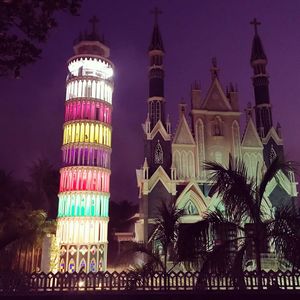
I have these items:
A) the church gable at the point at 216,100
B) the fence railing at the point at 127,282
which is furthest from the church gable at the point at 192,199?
the fence railing at the point at 127,282

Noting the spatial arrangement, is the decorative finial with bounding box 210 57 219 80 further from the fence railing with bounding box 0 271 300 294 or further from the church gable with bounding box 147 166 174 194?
the fence railing with bounding box 0 271 300 294

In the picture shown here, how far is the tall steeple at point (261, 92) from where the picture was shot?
37.0m

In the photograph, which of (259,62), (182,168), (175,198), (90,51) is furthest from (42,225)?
(259,62)

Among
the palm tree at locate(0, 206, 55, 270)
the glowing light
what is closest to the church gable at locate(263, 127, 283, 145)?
the glowing light

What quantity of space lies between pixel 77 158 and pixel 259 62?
2197 cm

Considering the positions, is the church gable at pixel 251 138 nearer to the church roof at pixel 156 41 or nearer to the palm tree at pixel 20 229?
the church roof at pixel 156 41

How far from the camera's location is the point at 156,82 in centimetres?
3591

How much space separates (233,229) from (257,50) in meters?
33.6

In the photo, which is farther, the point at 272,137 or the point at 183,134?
the point at 272,137

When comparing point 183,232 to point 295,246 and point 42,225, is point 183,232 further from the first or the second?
point 42,225

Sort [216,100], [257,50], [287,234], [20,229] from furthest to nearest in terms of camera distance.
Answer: [257,50]
[216,100]
[20,229]
[287,234]

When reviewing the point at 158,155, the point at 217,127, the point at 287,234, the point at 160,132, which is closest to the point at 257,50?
the point at 217,127

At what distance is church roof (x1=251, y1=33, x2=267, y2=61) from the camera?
39.1 metres

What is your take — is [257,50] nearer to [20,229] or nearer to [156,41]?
[156,41]
